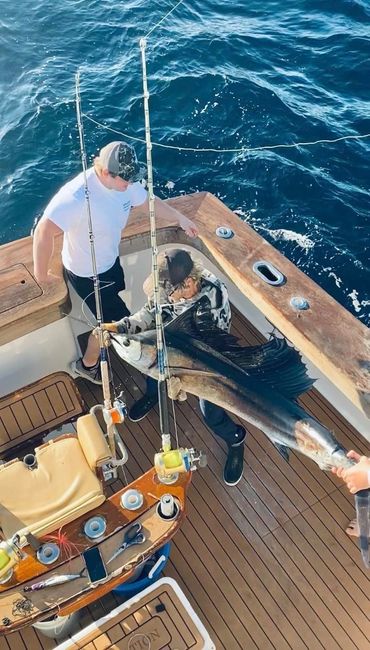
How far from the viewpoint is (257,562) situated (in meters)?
3.84

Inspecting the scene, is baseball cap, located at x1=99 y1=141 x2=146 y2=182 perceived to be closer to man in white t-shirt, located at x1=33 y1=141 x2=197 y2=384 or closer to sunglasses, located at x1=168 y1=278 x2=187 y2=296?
man in white t-shirt, located at x1=33 y1=141 x2=197 y2=384

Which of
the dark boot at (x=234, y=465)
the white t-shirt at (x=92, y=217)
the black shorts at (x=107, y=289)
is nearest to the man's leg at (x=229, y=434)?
the dark boot at (x=234, y=465)

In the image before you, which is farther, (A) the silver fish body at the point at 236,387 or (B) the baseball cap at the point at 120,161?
(A) the silver fish body at the point at 236,387

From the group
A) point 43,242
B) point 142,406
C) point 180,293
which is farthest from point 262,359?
point 43,242

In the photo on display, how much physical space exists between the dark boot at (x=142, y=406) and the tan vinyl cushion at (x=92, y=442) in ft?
3.74

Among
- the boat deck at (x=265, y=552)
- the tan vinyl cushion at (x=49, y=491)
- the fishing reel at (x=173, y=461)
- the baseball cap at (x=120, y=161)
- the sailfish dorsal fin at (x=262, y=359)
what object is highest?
the baseball cap at (x=120, y=161)

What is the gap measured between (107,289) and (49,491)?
1584 millimetres

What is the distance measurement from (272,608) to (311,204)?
5.99 metres

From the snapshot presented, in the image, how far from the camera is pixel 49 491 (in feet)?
10.5

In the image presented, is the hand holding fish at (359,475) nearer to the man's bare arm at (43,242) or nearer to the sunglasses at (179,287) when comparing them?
the sunglasses at (179,287)

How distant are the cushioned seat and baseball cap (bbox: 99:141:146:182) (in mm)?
1563

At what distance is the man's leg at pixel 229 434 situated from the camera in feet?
12.6

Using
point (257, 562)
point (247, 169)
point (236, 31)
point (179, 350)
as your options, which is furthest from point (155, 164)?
point (257, 562)

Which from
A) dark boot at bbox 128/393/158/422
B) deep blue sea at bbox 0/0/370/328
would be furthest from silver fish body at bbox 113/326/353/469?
deep blue sea at bbox 0/0/370/328
